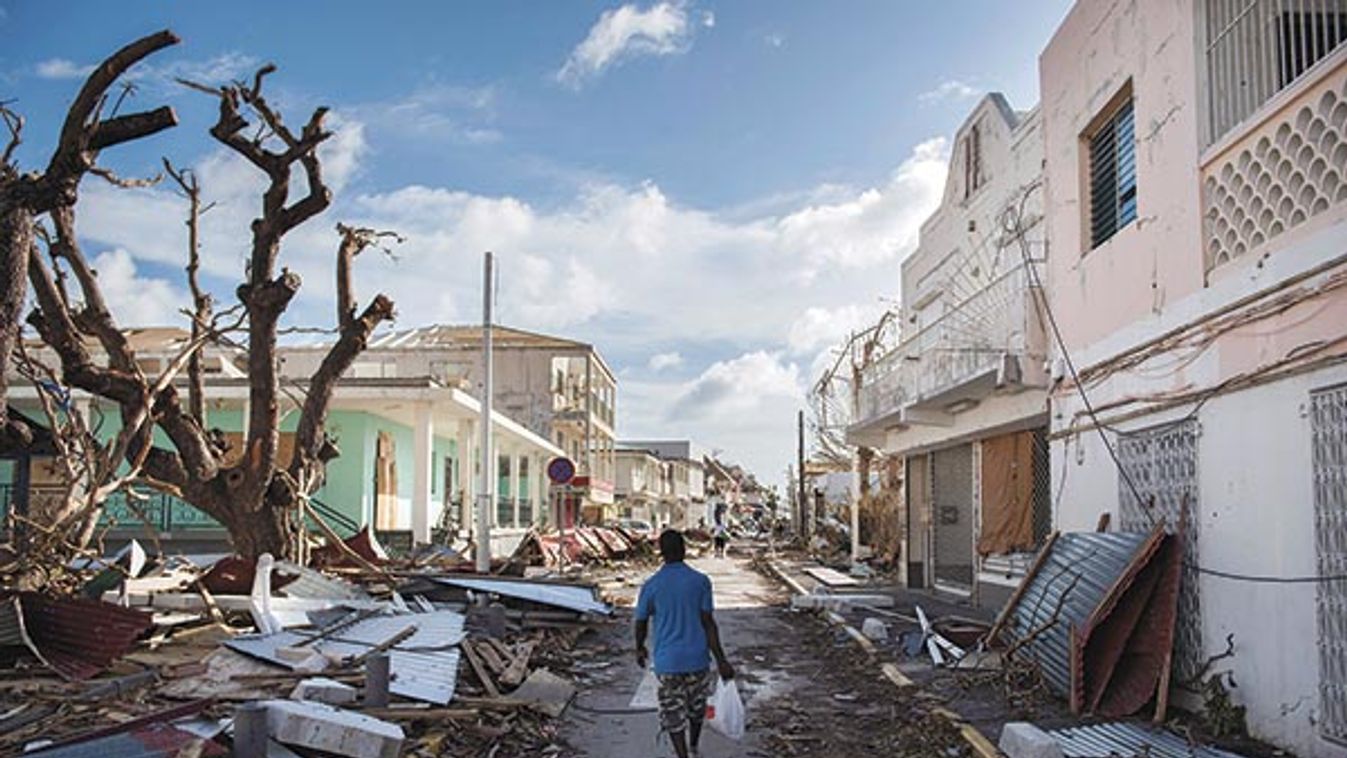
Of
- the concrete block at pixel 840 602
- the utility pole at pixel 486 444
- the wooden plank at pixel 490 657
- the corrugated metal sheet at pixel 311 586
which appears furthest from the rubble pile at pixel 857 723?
the utility pole at pixel 486 444

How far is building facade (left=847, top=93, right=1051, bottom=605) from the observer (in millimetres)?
15703

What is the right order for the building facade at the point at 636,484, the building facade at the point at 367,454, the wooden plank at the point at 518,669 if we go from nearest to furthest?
the wooden plank at the point at 518,669 → the building facade at the point at 367,454 → the building facade at the point at 636,484

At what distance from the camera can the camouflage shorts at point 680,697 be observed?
7.48 metres

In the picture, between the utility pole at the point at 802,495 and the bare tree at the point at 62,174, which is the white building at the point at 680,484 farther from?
the bare tree at the point at 62,174

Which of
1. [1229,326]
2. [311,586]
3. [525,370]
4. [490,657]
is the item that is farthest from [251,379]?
[525,370]

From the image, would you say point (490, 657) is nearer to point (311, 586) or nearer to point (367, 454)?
point (311, 586)

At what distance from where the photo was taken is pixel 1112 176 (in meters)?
11.7

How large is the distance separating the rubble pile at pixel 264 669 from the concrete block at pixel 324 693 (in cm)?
1

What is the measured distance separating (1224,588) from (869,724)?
119 inches

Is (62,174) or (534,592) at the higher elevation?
(62,174)

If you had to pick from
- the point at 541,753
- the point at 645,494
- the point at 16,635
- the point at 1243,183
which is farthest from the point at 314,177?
the point at 645,494

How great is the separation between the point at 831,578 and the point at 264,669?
19.1 meters

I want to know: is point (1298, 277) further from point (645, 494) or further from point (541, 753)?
point (645, 494)

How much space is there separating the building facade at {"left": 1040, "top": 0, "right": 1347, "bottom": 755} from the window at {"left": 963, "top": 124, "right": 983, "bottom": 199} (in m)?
8.07
